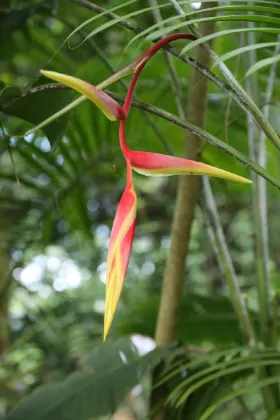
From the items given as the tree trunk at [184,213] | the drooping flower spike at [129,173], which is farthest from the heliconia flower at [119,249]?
the tree trunk at [184,213]

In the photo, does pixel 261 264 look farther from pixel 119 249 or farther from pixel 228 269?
pixel 119 249

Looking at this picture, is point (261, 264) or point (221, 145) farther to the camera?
point (261, 264)

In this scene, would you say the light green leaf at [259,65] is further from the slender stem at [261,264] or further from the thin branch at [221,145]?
the slender stem at [261,264]

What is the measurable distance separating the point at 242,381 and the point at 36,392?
211 mm

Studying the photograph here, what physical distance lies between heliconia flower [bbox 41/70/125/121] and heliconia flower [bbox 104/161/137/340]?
0.02m

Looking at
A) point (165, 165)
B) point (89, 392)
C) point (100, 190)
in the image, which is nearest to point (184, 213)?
point (89, 392)

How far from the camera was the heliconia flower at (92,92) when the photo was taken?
0.20m

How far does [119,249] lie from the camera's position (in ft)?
0.71

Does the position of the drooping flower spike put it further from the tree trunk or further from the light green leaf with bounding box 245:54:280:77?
the tree trunk

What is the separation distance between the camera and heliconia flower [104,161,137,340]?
0.20 meters

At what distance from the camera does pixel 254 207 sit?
551mm

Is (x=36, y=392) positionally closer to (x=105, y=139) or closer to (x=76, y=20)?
(x=105, y=139)

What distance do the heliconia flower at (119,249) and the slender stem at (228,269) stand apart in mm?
309

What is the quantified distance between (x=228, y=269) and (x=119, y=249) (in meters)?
0.32
